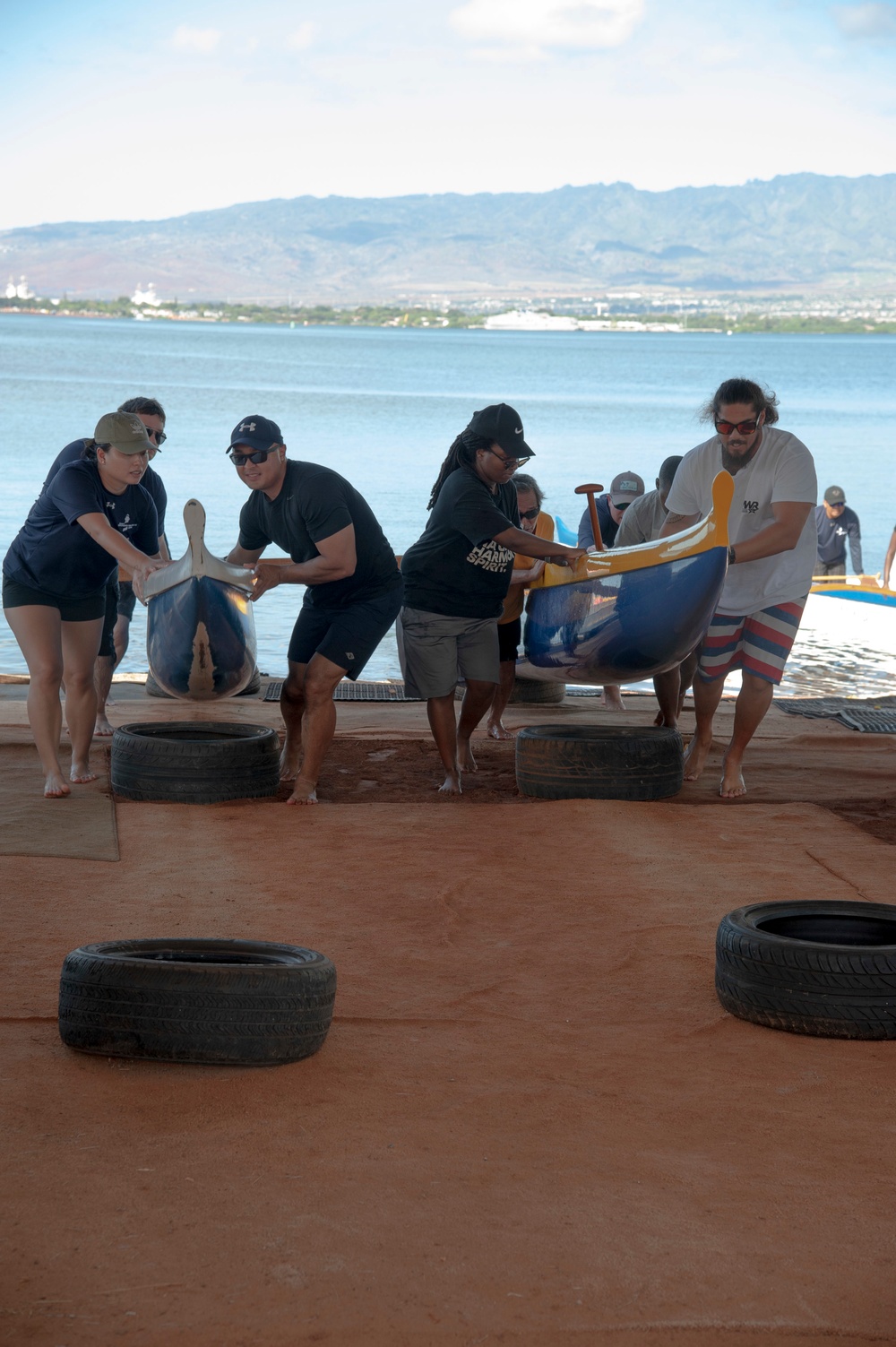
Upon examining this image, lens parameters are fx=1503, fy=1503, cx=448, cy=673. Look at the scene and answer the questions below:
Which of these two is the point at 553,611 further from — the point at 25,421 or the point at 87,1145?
the point at 25,421

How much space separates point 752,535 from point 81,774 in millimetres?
3550

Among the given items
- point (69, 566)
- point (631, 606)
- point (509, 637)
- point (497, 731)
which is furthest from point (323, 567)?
point (497, 731)

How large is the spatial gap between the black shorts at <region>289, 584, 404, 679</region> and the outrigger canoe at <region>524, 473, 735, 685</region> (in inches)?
38.0

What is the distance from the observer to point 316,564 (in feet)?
22.3

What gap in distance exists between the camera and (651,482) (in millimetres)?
35156

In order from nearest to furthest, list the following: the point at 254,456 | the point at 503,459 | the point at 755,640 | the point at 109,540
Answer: the point at 109,540, the point at 254,456, the point at 503,459, the point at 755,640

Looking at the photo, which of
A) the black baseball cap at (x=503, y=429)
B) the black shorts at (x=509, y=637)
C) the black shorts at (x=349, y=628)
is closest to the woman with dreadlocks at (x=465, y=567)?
the black baseball cap at (x=503, y=429)

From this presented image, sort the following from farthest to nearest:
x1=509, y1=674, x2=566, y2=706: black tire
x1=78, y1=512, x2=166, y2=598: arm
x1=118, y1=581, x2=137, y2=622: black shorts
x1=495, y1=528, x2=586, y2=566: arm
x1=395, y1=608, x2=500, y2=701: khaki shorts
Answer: x1=509, y1=674, x2=566, y2=706: black tire, x1=118, y1=581, x2=137, y2=622: black shorts, x1=395, y1=608, x2=500, y2=701: khaki shorts, x1=495, y1=528, x2=586, y2=566: arm, x1=78, y1=512, x2=166, y2=598: arm

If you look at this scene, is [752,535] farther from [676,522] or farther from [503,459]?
[503,459]

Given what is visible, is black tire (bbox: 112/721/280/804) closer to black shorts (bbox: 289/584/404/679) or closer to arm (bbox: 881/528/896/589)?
A: black shorts (bbox: 289/584/404/679)

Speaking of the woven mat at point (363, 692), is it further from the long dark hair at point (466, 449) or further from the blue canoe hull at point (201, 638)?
the long dark hair at point (466, 449)

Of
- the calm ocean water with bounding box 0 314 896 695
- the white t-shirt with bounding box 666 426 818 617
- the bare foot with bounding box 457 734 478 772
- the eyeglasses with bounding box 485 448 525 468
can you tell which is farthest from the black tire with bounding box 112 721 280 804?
the calm ocean water with bounding box 0 314 896 695

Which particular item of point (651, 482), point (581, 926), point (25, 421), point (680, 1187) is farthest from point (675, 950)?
point (25, 421)

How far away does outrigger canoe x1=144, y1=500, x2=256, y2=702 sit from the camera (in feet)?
24.3
